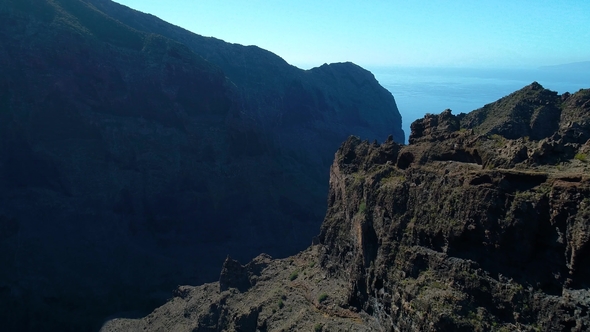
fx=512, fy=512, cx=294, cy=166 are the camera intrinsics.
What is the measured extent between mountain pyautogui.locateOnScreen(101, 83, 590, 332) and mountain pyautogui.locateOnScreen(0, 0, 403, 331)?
73.8 ft

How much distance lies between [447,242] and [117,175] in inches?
2224

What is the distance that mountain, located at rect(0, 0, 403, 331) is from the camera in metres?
57.9

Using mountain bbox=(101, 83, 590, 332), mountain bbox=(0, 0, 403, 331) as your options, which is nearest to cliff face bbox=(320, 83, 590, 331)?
mountain bbox=(101, 83, 590, 332)

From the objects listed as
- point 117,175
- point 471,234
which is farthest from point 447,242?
point 117,175

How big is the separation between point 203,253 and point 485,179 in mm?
50478

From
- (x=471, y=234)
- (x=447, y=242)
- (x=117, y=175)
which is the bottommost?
(x=117, y=175)

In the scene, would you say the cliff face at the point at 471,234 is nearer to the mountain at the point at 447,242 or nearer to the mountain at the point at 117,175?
the mountain at the point at 447,242

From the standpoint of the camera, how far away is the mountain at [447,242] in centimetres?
1925

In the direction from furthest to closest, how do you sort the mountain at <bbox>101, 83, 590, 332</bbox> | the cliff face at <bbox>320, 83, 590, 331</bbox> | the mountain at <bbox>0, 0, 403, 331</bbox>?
the mountain at <bbox>0, 0, 403, 331</bbox> < the mountain at <bbox>101, 83, 590, 332</bbox> < the cliff face at <bbox>320, 83, 590, 331</bbox>

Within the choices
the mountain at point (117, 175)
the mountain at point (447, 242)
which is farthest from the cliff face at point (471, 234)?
the mountain at point (117, 175)

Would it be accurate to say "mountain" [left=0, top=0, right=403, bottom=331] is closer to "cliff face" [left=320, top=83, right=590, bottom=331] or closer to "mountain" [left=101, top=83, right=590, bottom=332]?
"mountain" [left=101, top=83, right=590, bottom=332]

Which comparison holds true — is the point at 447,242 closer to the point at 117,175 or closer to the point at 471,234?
the point at 471,234

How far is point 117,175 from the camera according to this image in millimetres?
70062

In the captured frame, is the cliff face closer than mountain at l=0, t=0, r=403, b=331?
Yes
